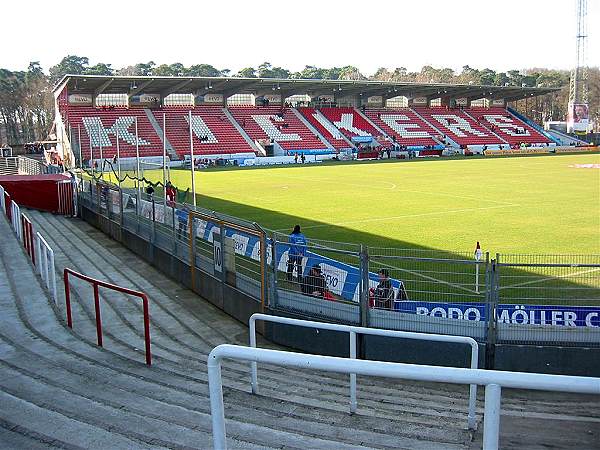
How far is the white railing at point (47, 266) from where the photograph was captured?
1116 centimetres

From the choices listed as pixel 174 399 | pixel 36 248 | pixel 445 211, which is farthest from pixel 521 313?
pixel 445 211

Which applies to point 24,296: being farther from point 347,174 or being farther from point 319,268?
point 347,174

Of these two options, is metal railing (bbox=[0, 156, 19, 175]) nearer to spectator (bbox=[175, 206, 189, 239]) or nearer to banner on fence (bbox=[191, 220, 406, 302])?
spectator (bbox=[175, 206, 189, 239])

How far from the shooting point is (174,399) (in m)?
6.46

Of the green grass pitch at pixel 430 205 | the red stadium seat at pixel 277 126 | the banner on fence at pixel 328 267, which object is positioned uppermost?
the red stadium seat at pixel 277 126

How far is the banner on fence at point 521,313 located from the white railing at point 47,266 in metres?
6.46

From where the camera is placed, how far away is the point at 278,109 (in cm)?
7762

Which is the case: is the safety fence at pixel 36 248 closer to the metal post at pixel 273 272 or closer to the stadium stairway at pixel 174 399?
the stadium stairway at pixel 174 399

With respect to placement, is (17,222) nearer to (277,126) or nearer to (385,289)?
(385,289)

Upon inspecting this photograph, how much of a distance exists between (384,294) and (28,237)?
10904 mm

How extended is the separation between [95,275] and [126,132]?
4997cm

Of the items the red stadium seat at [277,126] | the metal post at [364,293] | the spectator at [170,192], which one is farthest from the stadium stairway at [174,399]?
the red stadium seat at [277,126]

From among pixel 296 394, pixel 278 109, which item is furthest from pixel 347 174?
pixel 296 394

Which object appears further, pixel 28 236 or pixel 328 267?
pixel 28 236
